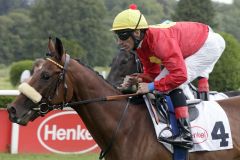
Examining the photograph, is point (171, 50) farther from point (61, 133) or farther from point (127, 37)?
point (61, 133)

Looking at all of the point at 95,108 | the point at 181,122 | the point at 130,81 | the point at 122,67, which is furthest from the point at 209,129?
the point at 122,67

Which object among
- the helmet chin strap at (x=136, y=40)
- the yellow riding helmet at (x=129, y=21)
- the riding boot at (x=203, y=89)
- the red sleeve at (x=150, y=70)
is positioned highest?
the yellow riding helmet at (x=129, y=21)

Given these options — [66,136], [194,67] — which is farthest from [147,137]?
[66,136]

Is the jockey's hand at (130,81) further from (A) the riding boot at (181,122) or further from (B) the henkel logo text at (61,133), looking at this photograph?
(B) the henkel logo text at (61,133)

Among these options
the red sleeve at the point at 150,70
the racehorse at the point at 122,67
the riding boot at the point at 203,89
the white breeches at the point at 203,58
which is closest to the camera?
the white breeches at the point at 203,58

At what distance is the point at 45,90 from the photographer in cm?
479

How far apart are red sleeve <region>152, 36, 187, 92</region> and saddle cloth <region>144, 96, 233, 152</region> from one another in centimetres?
33

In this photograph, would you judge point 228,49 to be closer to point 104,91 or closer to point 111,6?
point 104,91

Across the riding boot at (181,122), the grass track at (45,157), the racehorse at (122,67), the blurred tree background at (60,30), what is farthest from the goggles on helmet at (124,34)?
the blurred tree background at (60,30)

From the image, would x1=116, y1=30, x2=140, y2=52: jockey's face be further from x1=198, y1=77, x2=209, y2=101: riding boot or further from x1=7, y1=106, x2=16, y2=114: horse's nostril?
x1=198, y1=77, x2=209, y2=101: riding boot

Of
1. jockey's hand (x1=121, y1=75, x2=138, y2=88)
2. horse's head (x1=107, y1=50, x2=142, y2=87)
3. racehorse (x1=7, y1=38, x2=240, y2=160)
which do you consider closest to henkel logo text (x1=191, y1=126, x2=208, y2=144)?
racehorse (x1=7, y1=38, x2=240, y2=160)

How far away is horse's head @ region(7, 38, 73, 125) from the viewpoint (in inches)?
187

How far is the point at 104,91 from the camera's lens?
514cm

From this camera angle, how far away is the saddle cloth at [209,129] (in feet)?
16.9
